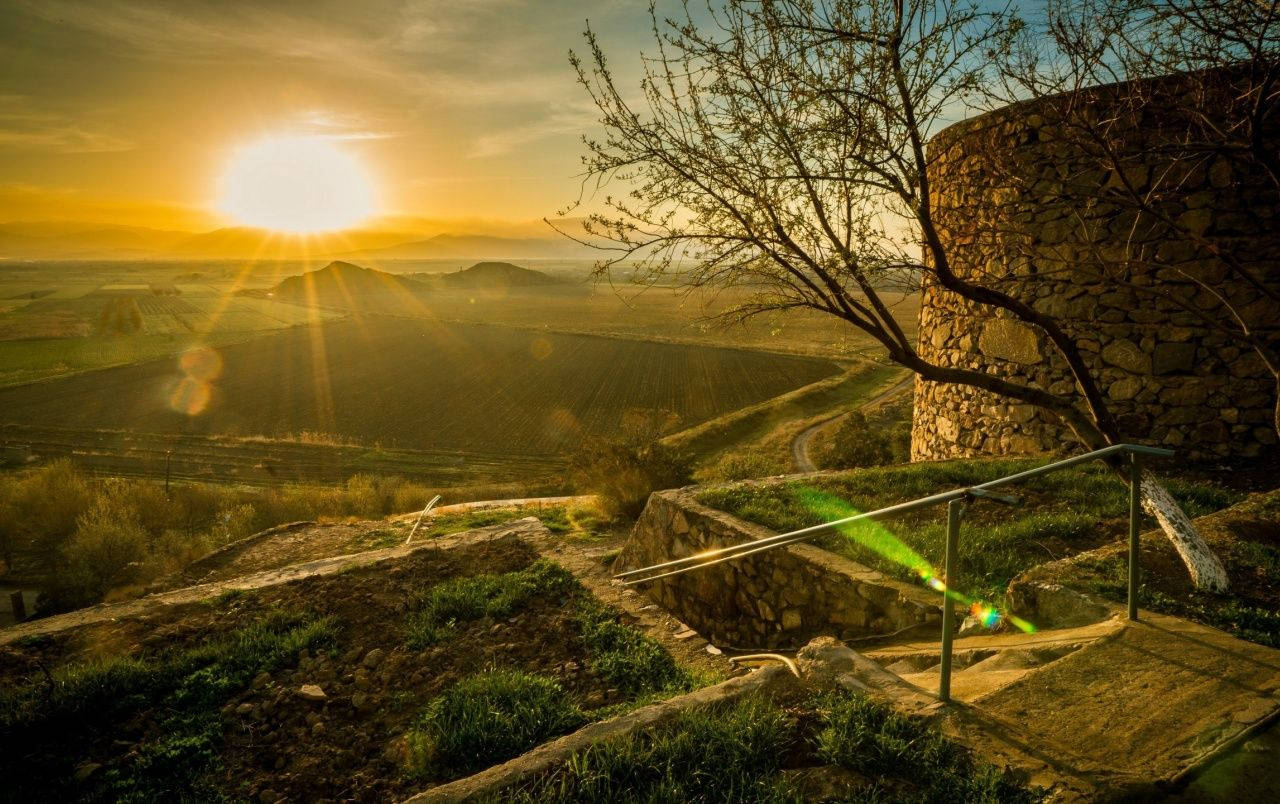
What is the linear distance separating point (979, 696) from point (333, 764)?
154 inches

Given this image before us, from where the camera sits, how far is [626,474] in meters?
13.7

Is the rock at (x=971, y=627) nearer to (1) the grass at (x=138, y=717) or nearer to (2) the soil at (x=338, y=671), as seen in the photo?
(2) the soil at (x=338, y=671)

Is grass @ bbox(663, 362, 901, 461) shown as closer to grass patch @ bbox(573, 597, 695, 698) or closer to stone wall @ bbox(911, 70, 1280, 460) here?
stone wall @ bbox(911, 70, 1280, 460)

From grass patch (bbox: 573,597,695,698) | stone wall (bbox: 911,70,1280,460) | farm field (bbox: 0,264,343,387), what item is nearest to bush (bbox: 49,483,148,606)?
grass patch (bbox: 573,597,695,698)

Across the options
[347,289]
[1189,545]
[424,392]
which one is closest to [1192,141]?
[1189,545]

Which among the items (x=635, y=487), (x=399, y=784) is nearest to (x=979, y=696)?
(x=399, y=784)

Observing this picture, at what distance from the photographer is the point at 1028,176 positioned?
337 inches

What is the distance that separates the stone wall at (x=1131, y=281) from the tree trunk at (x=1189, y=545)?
3.26 meters

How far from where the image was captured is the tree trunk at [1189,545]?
4516 mm

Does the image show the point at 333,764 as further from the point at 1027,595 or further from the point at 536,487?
the point at 536,487

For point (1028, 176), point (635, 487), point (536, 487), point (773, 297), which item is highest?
point (1028, 176)

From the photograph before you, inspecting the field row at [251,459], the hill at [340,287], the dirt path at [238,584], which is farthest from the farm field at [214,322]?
the dirt path at [238,584]

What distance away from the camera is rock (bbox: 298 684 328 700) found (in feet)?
16.6

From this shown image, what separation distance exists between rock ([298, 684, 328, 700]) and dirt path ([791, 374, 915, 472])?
16.4 meters
